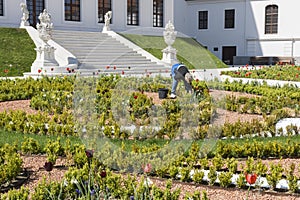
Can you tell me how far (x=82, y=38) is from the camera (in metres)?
26.4

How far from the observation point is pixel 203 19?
3947cm

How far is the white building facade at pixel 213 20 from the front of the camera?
1168 inches

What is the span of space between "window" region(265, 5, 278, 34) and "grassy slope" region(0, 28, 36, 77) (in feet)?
67.4

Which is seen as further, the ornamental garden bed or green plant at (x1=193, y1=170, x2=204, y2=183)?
green plant at (x1=193, y1=170, x2=204, y2=183)

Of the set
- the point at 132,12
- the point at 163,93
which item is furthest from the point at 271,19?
the point at 163,93

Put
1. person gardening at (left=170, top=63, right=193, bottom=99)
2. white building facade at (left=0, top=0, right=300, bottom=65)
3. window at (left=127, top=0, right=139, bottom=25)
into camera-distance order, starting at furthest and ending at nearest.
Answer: window at (left=127, top=0, right=139, bottom=25)
white building facade at (left=0, top=0, right=300, bottom=65)
person gardening at (left=170, top=63, right=193, bottom=99)

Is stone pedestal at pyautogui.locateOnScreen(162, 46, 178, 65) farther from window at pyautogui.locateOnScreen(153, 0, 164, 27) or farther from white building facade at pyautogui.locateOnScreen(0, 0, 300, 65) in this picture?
window at pyautogui.locateOnScreen(153, 0, 164, 27)

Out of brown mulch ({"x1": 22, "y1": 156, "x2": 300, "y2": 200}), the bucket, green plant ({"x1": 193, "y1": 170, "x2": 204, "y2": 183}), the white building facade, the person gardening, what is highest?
the white building facade

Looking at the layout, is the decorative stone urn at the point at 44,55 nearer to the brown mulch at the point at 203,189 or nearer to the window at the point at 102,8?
the window at the point at 102,8

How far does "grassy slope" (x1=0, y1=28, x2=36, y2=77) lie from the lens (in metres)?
19.6

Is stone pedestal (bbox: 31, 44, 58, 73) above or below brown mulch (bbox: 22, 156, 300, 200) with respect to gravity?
above

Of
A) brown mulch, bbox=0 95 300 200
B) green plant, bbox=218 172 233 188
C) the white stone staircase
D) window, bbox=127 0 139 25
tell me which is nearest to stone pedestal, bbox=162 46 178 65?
the white stone staircase

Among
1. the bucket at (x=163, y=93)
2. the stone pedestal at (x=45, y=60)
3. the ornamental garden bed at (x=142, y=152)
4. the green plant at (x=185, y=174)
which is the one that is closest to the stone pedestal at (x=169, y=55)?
the bucket at (x=163, y=93)

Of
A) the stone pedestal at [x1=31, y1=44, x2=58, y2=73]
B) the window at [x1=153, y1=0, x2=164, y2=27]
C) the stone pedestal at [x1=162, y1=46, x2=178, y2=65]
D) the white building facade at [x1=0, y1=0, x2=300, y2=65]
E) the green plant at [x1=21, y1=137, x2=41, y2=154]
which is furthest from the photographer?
the window at [x1=153, y1=0, x2=164, y2=27]
